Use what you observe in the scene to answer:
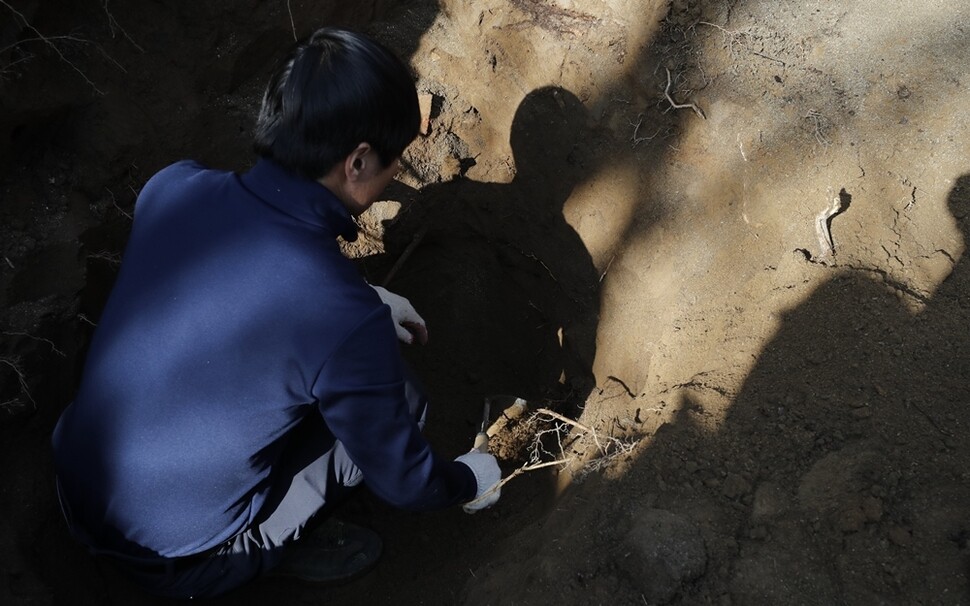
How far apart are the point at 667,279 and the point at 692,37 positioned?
3.07ft

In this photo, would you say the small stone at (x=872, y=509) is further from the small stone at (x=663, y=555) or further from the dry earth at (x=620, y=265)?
the small stone at (x=663, y=555)

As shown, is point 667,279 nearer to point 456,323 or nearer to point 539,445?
point 539,445

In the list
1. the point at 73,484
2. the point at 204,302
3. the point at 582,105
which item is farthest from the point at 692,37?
the point at 73,484

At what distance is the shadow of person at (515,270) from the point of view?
2971 mm

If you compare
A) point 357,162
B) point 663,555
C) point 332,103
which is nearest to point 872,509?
point 663,555

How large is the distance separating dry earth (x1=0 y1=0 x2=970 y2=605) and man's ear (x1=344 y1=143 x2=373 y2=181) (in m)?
1.19

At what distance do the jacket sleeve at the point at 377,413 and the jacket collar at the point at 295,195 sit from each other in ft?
0.86

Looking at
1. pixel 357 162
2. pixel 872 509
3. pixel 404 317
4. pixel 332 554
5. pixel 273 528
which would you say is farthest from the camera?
pixel 404 317

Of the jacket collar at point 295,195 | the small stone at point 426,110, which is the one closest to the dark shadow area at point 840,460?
the jacket collar at point 295,195

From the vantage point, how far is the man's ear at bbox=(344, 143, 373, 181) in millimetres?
1554

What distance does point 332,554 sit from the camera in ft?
7.82

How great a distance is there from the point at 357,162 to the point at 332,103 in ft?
0.49

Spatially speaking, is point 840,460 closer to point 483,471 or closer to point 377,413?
point 483,471

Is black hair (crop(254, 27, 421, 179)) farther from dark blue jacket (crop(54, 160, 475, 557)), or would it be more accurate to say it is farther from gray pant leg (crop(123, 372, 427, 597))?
gray pant leg (crop(123, 372, 427, 597))
